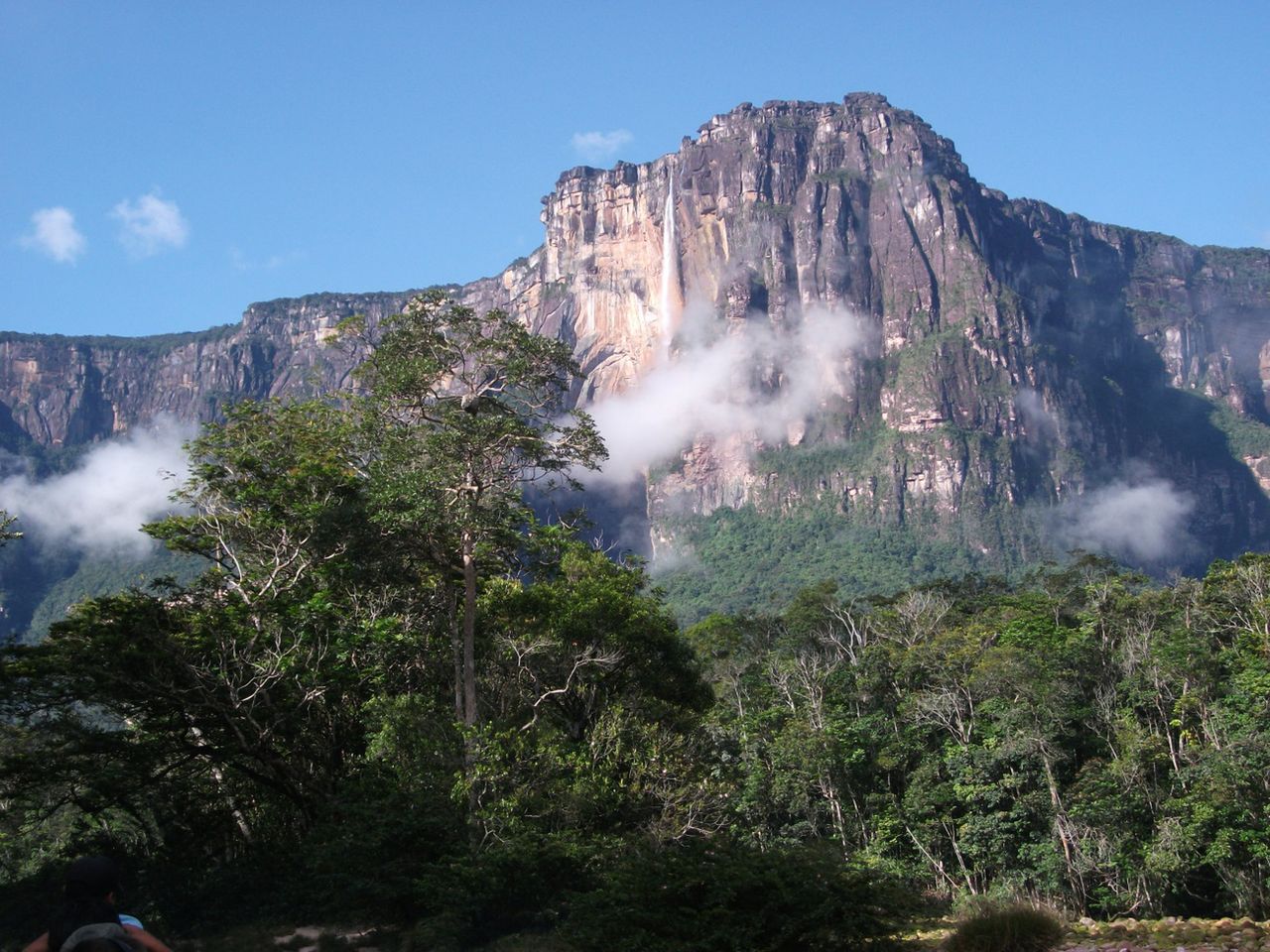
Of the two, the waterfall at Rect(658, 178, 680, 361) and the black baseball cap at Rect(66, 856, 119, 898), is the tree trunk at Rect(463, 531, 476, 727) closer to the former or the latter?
the black baseball cap at Rect(66, 856, 119, 898)

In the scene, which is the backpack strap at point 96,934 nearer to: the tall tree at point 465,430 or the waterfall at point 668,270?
the tall tree at point 465,430

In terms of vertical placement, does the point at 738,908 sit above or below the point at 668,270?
below

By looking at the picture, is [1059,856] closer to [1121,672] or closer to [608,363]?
[1121,672]

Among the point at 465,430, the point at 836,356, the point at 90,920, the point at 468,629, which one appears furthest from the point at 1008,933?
the point at 836,356

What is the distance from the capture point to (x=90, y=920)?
503 centimetres

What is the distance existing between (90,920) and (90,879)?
195 millimetres

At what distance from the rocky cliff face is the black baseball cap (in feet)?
444

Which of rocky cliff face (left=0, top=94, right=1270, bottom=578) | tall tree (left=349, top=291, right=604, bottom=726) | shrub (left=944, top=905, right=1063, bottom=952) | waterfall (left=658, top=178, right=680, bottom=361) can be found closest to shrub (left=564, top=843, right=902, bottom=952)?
shrub (left=944, top=905, right=1063, bottom=952)

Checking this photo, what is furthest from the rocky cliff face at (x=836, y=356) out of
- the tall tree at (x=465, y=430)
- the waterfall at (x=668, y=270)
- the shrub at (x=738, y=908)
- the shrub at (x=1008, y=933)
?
the shrub at (x=738, y=908)

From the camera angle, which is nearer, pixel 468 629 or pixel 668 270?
pixel 468 629

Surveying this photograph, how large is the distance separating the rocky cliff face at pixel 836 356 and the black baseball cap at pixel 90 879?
5325 inches

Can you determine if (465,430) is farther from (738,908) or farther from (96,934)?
(96,934)

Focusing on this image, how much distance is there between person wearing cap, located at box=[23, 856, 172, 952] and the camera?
4922mm

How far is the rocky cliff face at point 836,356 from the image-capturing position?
14538cm
